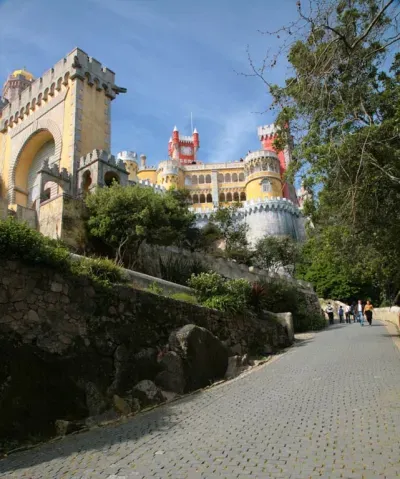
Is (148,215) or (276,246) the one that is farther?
(276,246)

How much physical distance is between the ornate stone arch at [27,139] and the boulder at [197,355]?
19.8m

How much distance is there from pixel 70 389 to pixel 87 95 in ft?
75.5

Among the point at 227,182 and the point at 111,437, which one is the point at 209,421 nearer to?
the point at 111,437

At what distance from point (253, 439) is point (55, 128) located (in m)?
25.2

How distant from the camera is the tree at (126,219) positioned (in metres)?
16.2

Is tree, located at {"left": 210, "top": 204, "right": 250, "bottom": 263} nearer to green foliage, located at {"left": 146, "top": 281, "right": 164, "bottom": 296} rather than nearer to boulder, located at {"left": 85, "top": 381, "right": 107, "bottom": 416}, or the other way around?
green foliage, located at {"left": 146, "top": 281, "right": 164, "bottom": 296}

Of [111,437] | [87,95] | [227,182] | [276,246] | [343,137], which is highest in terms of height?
[227,182]

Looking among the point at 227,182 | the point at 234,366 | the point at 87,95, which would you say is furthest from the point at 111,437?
the point at 227,182

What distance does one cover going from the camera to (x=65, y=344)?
22.7 ft

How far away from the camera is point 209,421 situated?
6.01 meters

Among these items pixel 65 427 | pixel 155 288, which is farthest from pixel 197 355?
pixel 65 427

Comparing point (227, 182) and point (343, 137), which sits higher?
point (227, 182)

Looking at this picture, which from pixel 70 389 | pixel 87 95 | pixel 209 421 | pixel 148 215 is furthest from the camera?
pixel 87 95

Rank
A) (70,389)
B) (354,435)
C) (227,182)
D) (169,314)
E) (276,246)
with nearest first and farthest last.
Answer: (354,435)
(70,389)
(169,314)
(276,246)
(227,182)
